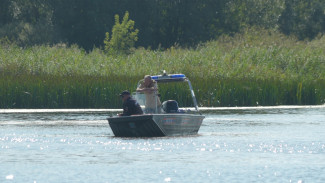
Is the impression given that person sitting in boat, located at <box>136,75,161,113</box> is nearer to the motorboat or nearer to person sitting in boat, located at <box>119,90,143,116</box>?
the motorboat

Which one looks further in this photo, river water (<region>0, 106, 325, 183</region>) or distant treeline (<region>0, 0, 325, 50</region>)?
distant treeline (<region>0, 0, 325, 50</region>)

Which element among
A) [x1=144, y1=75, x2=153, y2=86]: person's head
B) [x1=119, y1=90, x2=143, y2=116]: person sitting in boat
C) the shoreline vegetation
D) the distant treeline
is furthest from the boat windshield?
the distant treeline

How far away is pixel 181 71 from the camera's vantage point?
4716 cm

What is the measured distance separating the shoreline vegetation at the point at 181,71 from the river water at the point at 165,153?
6116 millimetres

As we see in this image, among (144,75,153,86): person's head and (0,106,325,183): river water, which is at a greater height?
(144,75,153,86): person's head

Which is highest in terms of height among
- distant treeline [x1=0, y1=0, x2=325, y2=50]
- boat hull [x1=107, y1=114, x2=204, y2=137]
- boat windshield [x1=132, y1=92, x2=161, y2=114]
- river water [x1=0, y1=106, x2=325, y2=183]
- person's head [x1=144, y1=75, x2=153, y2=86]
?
distant treeline [x1=0, y1=0, x2=325, y2=50]

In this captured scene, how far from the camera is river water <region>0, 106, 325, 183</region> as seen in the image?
18141 millimetres

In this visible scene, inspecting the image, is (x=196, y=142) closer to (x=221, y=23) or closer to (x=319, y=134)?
(x=319, y=134)

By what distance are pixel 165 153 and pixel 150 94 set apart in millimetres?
4118

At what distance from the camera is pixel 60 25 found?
82062 millimetres

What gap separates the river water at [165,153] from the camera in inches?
714

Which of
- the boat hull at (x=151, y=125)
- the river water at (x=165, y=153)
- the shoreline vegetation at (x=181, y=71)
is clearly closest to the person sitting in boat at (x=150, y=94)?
the boat hull at (x=151, y=125)

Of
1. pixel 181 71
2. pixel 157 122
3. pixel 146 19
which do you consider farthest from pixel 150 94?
pixel 146 19

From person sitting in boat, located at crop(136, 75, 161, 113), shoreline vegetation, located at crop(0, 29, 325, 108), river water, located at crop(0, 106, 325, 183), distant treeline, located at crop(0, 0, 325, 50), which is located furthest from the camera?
distant treeline, located at crop(0, 0, 325, 50)
